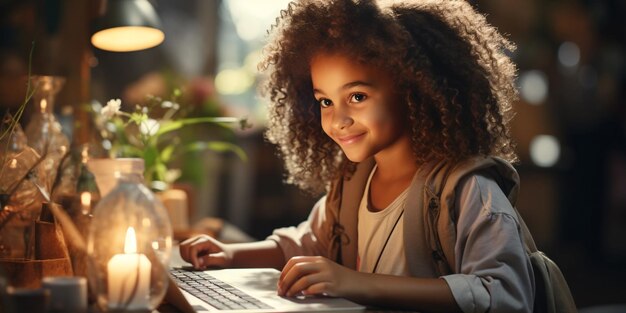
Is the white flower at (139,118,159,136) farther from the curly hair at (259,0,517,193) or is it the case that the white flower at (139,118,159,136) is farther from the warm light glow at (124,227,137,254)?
the warm light glow at (124,227,137,254)

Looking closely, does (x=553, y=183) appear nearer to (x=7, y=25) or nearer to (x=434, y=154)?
(x=7, y=25)

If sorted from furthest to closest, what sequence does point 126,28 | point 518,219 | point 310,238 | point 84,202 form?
point 126,28
point 310,238
point 518,219
point 84,202

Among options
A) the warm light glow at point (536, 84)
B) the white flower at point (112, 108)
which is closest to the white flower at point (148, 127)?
the white flower at point (112, 108)

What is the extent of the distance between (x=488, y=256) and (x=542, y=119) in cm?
648

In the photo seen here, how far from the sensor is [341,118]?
4.83ft

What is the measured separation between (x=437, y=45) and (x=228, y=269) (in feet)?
1.83

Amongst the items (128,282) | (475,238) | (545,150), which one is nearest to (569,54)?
(545,150)

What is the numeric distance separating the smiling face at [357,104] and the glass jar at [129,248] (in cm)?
50

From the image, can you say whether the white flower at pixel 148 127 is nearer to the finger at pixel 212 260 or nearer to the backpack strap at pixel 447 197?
the finger at pixel 212 260

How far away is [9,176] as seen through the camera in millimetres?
1431

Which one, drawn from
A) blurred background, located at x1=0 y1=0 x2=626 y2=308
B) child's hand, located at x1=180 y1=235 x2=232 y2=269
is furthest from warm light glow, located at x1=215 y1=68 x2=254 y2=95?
child's hand, located at x1=180 y1=235 x2=232 y2=269

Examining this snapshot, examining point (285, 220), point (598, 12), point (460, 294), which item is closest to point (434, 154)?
point (460, 294)

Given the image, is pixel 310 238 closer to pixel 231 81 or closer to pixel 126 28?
pixel 126 28

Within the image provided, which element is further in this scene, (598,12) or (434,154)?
(598,12)
